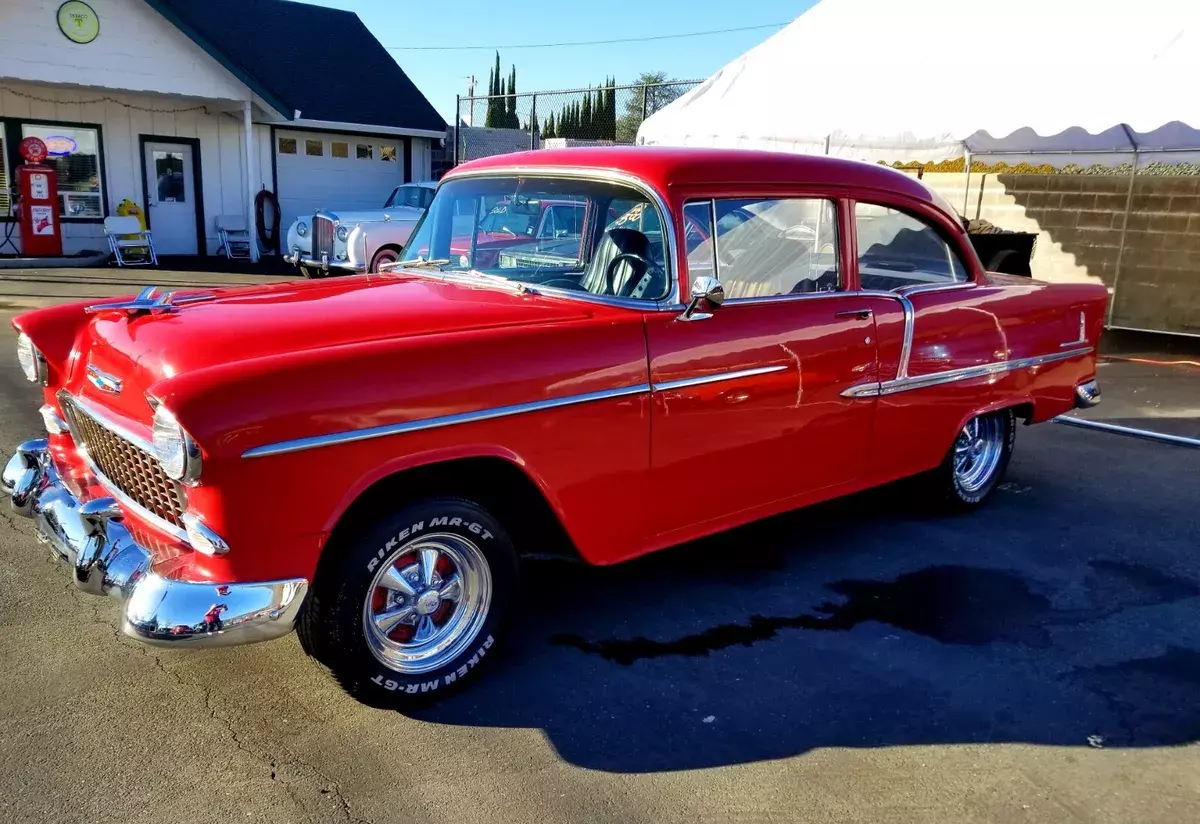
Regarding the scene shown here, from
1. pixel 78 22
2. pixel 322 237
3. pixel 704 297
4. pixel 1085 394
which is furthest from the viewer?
pixel 78 22

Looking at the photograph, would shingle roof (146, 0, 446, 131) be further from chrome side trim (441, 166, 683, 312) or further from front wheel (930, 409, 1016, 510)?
front wheel (930, 409, 1016, 510)

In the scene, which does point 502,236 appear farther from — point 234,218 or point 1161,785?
point 234,218

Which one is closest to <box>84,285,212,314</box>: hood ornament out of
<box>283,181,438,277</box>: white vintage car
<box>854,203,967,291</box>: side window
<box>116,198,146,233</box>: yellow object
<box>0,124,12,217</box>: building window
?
<box>854,203,967,291</box>: side window

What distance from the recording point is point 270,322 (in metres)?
3.21

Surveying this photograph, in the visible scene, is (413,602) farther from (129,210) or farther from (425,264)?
(129,210)

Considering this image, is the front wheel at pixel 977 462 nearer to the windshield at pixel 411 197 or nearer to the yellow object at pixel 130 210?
the windshield at pixel 411 197

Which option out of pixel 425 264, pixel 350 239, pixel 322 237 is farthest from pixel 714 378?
pixel 322 237

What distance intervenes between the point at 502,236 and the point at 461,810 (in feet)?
7.69

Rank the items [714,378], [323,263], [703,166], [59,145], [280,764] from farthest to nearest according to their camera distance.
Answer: [59,145] → [323,263] → [703,166] → [714,378] → [280,764]

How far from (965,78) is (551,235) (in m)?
6.03

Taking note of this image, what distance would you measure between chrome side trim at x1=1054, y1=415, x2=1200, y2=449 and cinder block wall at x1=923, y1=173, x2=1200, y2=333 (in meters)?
4.80

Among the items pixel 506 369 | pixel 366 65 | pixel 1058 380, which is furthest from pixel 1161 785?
pixel 366 65

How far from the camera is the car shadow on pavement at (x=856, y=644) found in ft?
10.3

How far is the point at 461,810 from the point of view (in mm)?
2672
